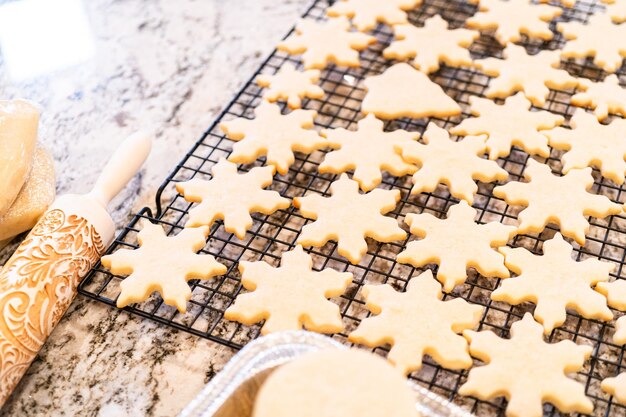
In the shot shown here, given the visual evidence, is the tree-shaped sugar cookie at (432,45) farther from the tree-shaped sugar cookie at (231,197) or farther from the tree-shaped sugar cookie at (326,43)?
the tree-shaped sugar cookie at (231,197)

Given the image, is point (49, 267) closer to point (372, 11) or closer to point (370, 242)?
point (370, 242)

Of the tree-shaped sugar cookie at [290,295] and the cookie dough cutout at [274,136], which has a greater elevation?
the cookie dough cutout at [274,136]

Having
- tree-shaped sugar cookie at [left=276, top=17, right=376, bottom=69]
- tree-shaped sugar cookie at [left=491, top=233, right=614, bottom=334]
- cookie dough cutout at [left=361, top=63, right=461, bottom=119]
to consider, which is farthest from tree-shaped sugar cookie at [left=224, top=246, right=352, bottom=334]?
tree-shaped sugar cookie at [left=276, top=17, right=376, bottom=69]

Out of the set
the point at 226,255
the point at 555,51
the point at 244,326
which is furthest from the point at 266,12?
the point at 244,326

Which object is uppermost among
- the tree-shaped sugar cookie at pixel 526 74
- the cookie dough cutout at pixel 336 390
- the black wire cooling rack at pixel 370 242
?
the cookie dough cutout at pixel 336 390

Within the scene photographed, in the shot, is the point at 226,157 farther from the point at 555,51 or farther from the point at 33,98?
the point at 555,51

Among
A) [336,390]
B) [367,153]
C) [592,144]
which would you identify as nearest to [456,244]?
[367,153]

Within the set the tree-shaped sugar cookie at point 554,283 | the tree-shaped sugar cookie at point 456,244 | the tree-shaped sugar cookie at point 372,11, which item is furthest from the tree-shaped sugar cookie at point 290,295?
the tree-shaped sugar cookie at point 372,11
